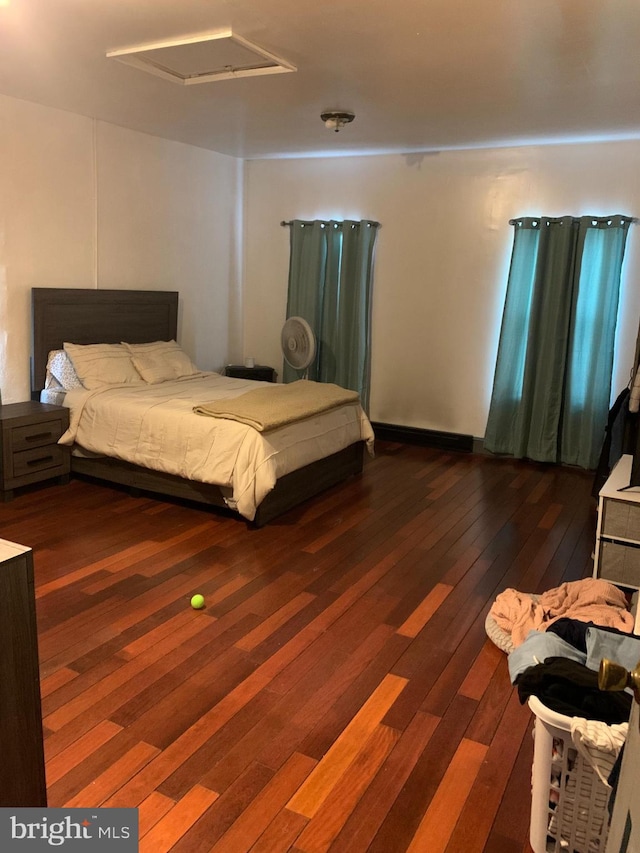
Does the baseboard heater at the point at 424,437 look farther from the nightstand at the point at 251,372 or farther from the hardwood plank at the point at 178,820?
the hardwood plank at the point at 178,820

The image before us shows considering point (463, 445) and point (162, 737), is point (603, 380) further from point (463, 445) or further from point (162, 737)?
point (162, 737)

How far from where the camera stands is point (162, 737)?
2.08 metres

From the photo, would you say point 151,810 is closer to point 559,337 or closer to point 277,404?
point 277,404

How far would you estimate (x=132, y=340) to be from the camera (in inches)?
206

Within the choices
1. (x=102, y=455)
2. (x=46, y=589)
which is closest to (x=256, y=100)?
(x=102, y=455)

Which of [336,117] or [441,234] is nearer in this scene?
[336,117]

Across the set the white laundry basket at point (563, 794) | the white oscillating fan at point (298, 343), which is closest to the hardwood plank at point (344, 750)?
the white laundry basket at point (563, 794)

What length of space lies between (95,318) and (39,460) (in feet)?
4.01

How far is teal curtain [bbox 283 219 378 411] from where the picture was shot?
5828mm

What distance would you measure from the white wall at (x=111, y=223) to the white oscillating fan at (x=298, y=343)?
99cm

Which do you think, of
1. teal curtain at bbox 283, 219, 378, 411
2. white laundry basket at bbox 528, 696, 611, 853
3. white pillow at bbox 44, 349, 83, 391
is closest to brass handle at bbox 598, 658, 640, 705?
white laundry basket at bbox 528, 696, 611, 853

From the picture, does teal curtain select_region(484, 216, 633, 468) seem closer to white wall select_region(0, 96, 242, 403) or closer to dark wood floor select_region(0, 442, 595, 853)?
dark wood floor select_region(0, 442, 595, 853)

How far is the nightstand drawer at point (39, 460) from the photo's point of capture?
4055mm

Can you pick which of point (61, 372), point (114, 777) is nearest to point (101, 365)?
point (61, 372)
